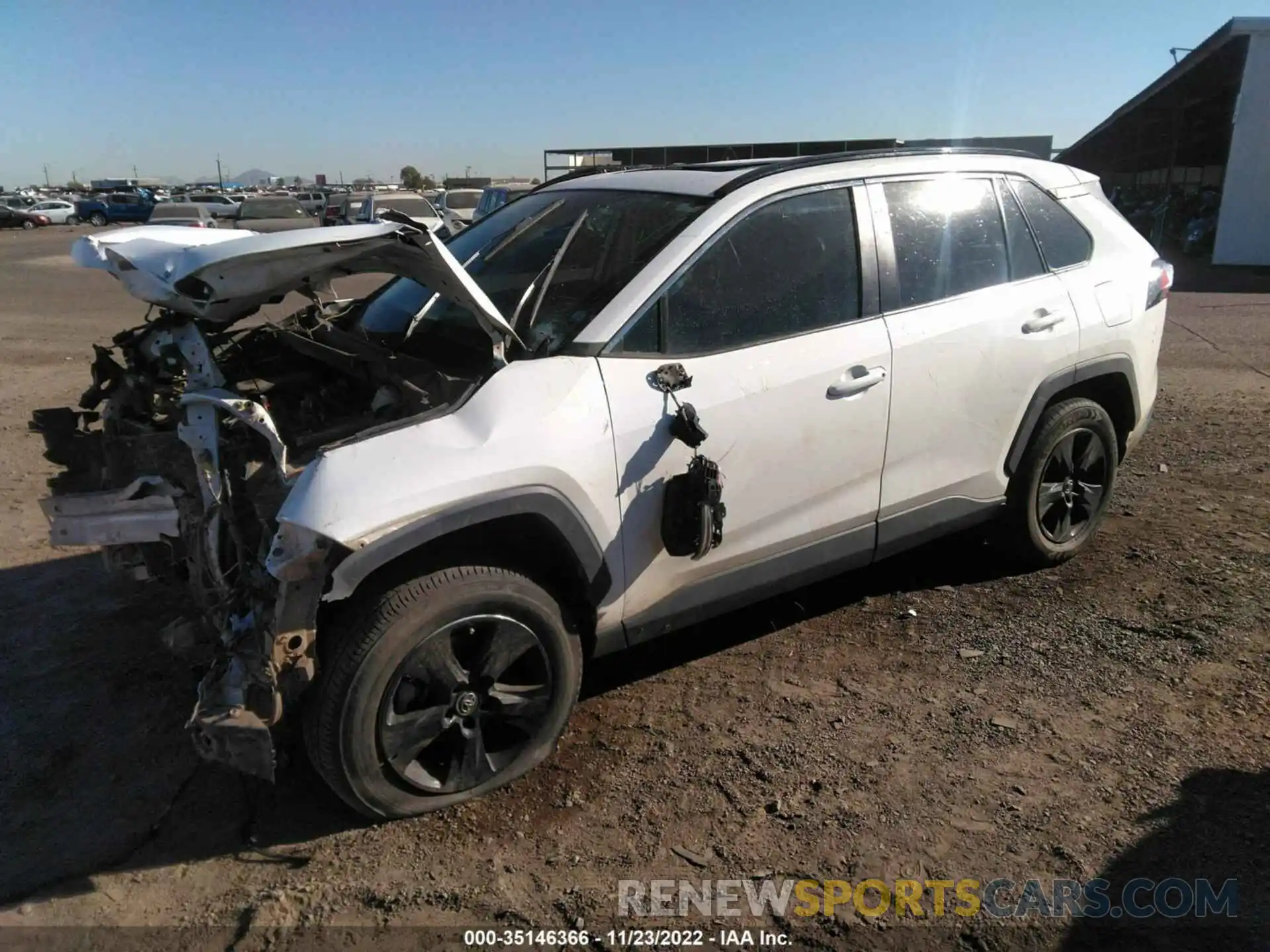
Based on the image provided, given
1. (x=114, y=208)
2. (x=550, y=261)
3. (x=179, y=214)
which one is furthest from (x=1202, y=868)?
(x=114, y=208)

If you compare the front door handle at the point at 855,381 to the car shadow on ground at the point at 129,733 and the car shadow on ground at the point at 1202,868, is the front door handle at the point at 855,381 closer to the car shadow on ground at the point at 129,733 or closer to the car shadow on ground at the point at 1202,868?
the car shadow on ground at the point at 129,733

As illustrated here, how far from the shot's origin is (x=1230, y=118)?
2208 centimetres

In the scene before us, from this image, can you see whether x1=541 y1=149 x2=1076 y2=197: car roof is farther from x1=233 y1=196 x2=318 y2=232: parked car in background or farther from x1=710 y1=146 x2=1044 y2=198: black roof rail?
x1=233 y1=196 x2=318 y2=232: parked car in background

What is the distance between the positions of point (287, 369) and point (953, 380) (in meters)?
2.62

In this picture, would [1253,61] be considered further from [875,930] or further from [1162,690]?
[875,930]

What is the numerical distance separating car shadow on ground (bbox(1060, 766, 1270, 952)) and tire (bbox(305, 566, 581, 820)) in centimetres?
164

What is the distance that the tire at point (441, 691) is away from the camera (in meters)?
2.60

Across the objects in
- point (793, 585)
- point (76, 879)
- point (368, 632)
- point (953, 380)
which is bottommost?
point (76, 879)

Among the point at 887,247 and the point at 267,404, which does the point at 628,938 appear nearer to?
the point at 267,404

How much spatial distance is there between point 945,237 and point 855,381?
90 centimetres

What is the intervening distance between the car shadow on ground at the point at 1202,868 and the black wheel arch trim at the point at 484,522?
166 centimetres

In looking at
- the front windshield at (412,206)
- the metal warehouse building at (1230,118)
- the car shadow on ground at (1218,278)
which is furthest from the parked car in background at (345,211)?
the metal warehouse building at (1230,118)

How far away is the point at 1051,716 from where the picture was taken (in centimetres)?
336

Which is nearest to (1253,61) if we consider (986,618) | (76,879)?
(986,618)
